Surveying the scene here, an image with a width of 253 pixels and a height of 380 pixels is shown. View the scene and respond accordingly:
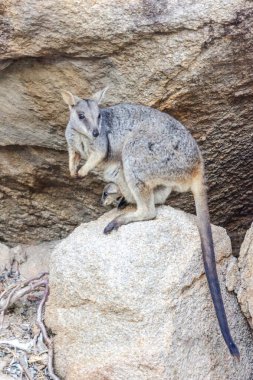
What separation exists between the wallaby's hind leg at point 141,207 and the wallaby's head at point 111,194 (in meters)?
0.40

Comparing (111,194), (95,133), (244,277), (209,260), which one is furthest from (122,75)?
(244,277)

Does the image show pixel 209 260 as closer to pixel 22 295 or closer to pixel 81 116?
pixel 81 116

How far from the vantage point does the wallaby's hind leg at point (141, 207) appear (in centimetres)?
569

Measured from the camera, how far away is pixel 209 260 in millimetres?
5422

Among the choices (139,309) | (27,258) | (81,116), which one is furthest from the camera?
(27,258)

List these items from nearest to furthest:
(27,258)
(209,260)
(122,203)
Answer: (209,260) → (122,203) → (27,258)

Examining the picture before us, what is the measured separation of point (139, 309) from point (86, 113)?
4.43 ft

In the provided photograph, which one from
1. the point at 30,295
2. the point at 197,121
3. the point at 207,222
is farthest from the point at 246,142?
the point at 30,295

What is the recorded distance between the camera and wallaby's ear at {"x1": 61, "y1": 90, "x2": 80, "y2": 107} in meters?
5.92

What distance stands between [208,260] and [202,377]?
2.20 feet

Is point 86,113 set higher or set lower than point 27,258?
higher

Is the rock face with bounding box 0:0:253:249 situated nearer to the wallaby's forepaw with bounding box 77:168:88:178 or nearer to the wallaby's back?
the wallaby's back

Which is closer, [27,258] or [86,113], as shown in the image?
[86,113]

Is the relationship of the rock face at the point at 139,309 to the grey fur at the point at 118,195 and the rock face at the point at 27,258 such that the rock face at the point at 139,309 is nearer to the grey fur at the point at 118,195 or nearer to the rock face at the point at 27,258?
the grey fur at the point at 118,195
